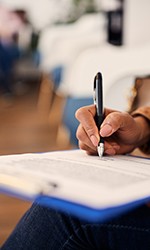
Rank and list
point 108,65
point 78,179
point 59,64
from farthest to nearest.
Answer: point 59,64 → point 108,65 → point 78,179

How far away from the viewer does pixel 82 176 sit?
590 millimetres

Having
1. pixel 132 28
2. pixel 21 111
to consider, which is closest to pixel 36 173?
pixel 132 28

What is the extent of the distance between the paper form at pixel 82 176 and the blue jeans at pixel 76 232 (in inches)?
3.1

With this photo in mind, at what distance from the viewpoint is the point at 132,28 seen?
8.08 feet

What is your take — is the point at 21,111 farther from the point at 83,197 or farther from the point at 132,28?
the point at 83,197

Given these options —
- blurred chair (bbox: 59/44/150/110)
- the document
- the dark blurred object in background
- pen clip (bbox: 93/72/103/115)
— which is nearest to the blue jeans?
the document

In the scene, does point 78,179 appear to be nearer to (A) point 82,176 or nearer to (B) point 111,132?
(A) point 82,176

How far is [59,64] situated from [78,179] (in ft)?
9.02

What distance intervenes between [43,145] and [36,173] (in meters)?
2.55

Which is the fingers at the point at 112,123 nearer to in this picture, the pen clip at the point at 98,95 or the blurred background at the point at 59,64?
the pen clip at the point at 98,95

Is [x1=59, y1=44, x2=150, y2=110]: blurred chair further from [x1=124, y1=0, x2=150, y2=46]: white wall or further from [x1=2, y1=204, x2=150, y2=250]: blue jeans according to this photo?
[x1=2, y1=204, x2=150, y2=250]: blue jeans

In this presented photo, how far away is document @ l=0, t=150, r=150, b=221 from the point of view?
0.51m

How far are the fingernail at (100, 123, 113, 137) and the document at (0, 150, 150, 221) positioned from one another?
0.14 ft

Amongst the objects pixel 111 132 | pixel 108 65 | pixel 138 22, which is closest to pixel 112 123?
pixel 111 132
